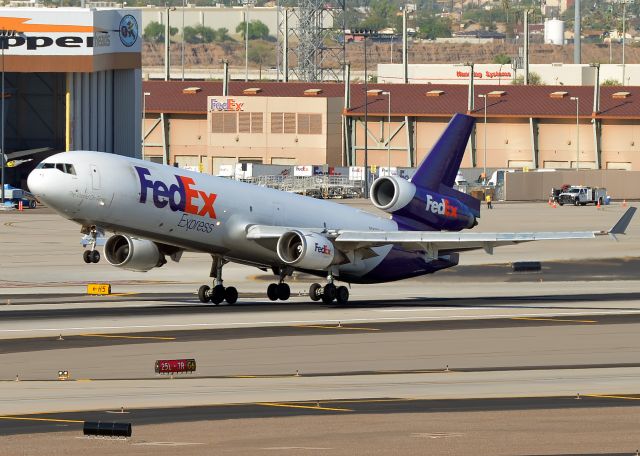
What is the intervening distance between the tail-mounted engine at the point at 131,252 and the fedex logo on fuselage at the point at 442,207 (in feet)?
42.1

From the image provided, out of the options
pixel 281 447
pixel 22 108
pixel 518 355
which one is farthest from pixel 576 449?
pixel 22 108

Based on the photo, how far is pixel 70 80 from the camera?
473 ft

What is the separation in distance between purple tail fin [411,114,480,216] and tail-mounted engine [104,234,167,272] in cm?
1288

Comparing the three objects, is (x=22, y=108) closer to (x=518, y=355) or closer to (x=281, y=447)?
(x=518, y=355)

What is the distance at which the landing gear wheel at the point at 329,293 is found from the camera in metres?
61.4

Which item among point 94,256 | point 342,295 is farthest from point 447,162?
point 94,256

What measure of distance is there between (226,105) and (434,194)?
123085 mm

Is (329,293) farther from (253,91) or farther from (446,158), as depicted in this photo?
(253,91)

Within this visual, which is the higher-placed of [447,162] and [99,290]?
[447,162]

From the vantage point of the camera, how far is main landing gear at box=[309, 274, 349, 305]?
61.4 meters

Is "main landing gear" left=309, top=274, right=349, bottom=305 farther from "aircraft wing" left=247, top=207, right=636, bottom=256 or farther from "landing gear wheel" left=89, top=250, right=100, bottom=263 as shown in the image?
"landing gear wheel" left=89, top=250, right=100, bottom=263

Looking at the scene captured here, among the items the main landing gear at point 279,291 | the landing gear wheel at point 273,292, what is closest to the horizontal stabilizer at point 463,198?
the main landing gear at point 279,291

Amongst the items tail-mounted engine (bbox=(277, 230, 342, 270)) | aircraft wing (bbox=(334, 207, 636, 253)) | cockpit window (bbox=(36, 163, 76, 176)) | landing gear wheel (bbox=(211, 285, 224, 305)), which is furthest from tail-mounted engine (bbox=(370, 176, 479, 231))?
cockpit window (bbox=(36, 163, 76, 176))

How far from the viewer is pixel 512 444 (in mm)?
29953
